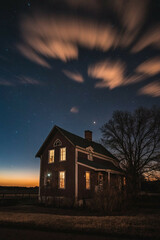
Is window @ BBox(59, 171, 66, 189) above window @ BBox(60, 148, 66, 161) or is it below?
below

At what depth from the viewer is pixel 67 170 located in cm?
2292

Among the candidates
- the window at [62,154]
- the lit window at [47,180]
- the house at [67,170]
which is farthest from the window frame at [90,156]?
the lit window at [47,180]

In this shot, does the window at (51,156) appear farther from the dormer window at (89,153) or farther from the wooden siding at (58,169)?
the dormer window at (89,153)

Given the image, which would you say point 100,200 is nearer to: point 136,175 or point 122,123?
point 136,175

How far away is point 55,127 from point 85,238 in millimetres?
19028

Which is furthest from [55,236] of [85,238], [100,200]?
[100,200]

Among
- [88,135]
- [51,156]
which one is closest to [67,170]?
[51,156]

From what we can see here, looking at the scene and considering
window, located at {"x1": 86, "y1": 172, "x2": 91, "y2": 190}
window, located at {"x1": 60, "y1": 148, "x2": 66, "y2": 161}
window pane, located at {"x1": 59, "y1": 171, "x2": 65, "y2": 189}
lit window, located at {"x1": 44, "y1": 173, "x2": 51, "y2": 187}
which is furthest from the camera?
lit window, located at {"x1": 44, "y1": 173, "x2": 51, "y2": 187}

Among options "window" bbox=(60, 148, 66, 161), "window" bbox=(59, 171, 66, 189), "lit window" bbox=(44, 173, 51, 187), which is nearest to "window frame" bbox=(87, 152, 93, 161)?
"window" bbox=(60, 148, 66, 161)

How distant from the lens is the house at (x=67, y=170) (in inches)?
867

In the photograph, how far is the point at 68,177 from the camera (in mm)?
22531

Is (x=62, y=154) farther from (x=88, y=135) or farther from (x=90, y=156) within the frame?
(x=88, y=135)

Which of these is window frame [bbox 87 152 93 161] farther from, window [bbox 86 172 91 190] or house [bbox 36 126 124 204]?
window [bbox 86 172 91 190]

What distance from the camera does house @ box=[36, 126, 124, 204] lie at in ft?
72.3
